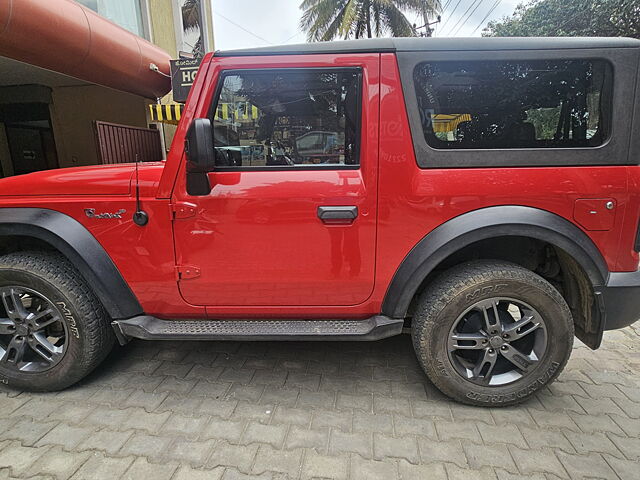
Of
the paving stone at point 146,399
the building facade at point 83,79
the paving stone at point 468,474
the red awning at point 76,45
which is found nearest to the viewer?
the paving stone at point 468,474

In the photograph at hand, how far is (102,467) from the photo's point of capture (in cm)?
188

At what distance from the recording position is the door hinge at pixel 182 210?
6.99 ft

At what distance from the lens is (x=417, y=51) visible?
2.00 meters

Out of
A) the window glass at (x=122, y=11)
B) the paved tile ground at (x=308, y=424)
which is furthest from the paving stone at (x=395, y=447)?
the window glass at (x=122, y=11)

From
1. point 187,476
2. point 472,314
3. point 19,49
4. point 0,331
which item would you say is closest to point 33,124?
point 19,49

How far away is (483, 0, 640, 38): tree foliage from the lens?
10.8 m

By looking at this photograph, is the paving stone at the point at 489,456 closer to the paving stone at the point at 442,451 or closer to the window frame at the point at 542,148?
the paving stone at the point at 442,451

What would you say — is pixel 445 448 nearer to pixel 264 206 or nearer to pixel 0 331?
pixel 264 206

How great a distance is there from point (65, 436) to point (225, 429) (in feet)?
2.94

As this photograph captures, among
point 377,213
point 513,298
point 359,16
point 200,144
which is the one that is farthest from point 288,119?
point 359,16

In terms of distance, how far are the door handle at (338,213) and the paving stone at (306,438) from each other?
1208mm

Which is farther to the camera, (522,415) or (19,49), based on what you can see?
(19,49)

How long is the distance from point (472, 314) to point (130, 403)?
2.22 metres

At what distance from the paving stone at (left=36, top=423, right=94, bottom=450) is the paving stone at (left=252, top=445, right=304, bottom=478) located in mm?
1021
